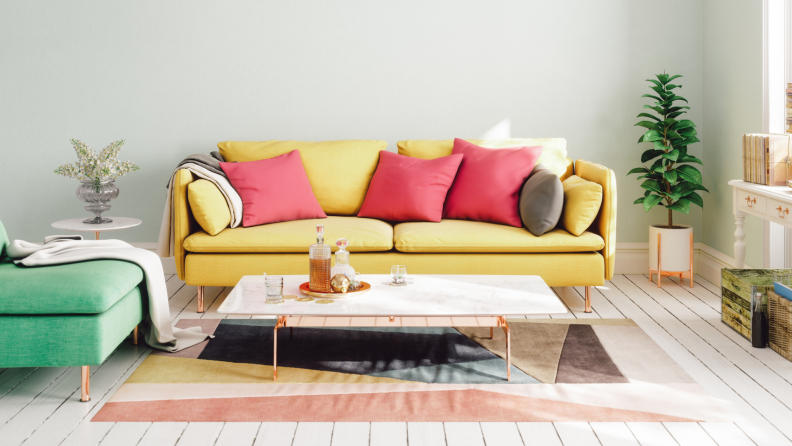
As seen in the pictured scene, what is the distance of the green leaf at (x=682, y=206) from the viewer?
13.4 ft

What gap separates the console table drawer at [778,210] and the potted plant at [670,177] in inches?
39.0

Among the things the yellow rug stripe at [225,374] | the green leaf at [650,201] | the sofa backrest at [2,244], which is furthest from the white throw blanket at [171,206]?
the green leaf at [650,201]

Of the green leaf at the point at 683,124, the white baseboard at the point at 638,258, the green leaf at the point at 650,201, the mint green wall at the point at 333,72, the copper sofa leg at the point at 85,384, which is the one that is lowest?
the copper sofa leg at the point at 85,384

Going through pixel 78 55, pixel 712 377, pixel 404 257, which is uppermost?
pixel 78 55

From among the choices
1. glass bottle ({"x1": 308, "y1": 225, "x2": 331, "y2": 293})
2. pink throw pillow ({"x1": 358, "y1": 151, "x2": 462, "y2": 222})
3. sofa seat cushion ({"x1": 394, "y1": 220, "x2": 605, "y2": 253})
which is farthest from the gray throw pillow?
glass bottle ({"x1": 308, "y1": 225, "x2": 331, "y2": 293})

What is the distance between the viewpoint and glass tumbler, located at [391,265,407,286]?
9.39 ft

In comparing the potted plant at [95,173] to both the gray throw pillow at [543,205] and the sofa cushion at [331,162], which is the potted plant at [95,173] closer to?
→ the sofa cushion at [331,162]

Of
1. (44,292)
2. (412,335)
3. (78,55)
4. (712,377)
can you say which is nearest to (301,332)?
(412,335)

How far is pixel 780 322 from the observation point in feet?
9.36

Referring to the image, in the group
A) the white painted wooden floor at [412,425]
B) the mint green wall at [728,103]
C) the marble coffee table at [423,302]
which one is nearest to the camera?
the white painted wooden floor at [412,425]

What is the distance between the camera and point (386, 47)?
4.49 m

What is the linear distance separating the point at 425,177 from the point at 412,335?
1.10 m

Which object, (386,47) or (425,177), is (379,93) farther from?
(425,177)

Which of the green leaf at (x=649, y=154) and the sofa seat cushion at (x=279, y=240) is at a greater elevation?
the green leaf at (x=649, y=154)
